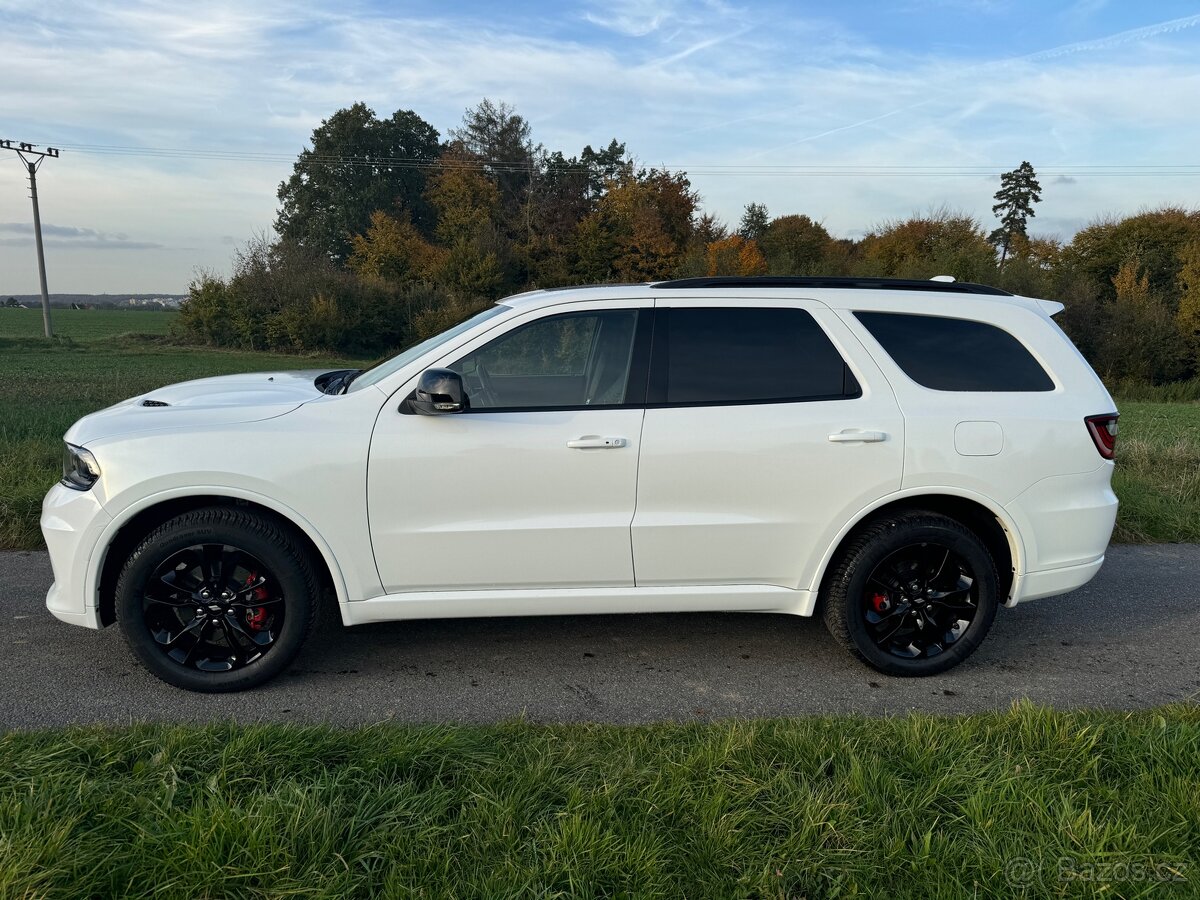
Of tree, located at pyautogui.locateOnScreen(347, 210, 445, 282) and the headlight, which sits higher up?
tree, located at pyautogui.locateOnScreen(347, 210, 445, 282)

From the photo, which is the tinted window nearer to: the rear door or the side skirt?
the rear door

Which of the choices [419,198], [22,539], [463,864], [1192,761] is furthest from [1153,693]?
[419,198]

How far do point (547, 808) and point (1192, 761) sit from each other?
226 centimetres

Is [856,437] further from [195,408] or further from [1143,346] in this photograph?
[1143,346]

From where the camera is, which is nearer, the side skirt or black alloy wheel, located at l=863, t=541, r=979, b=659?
the side skirt

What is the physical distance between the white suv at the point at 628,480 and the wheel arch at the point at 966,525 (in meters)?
0.01

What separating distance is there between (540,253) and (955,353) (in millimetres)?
42698

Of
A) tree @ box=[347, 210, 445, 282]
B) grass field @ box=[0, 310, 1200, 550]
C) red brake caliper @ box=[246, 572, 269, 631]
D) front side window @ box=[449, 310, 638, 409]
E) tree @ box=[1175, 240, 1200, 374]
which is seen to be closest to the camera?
red brake caliper @ box=[246, 572, 269, 631]

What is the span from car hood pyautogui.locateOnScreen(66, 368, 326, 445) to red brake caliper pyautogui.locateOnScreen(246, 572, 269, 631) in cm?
71

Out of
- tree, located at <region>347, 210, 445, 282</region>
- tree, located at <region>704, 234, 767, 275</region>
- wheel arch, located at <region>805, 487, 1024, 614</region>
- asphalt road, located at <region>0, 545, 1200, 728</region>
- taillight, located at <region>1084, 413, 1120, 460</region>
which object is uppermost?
tree, located at <region>347, 210, 445, 282</region>

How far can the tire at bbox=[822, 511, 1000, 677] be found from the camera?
13.1 ft

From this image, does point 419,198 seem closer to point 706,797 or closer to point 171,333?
point 171,333

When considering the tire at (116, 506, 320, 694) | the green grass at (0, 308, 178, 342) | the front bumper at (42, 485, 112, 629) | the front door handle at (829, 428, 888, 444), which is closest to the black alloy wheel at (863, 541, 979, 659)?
the front door handle at (829, 428, 888, 444)

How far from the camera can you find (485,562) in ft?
12.6
